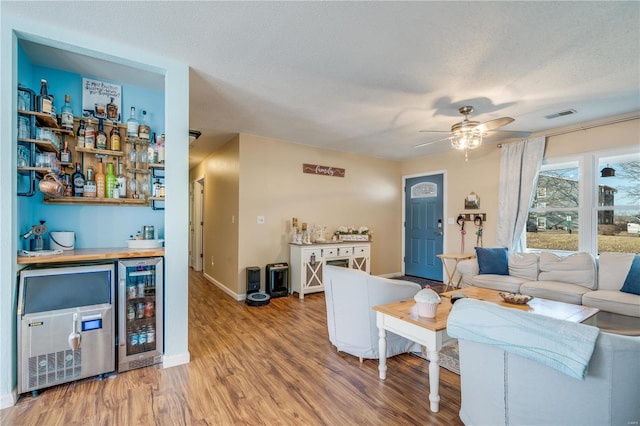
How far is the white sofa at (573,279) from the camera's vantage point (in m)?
3.01

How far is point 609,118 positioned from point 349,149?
3593mm

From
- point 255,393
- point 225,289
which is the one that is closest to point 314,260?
point 225,289

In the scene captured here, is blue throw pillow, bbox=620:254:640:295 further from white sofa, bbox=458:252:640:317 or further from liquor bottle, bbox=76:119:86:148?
liquor bottle, bbox=76:119:86:148

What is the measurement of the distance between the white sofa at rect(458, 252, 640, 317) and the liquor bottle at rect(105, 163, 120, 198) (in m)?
4.47

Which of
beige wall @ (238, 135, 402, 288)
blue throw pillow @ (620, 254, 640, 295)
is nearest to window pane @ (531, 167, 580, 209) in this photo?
blue throw pillow @ (620, 254, 640, 295)

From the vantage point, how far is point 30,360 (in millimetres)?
→ 1974

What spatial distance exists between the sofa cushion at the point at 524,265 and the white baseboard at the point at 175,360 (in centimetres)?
411

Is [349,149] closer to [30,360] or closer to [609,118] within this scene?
[609,118]

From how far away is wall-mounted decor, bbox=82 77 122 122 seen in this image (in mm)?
2586

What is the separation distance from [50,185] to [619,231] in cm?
605

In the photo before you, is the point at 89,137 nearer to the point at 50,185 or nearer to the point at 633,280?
the point at 50,185

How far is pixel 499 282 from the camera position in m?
3.81

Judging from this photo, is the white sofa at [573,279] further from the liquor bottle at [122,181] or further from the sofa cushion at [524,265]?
the liquor bottle at [122,181]

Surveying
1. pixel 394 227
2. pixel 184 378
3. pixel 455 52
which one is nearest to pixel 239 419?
pixel 184 378
